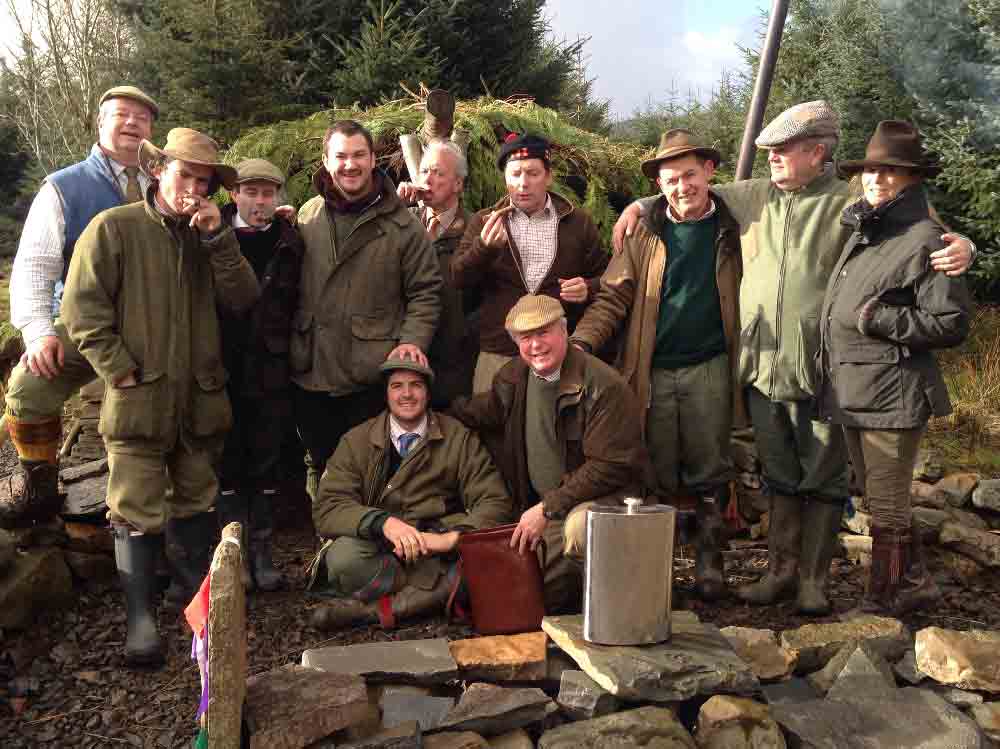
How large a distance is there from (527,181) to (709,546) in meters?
2.01

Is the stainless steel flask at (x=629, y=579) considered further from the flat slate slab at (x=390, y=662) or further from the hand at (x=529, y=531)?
the hand at (x=529, y=531)

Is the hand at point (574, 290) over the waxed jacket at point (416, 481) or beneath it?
over

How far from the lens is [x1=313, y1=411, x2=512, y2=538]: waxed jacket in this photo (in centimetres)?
419

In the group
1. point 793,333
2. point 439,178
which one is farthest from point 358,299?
point 793,333

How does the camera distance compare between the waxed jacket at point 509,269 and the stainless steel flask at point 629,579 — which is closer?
the stainless steel flask at point 629,579

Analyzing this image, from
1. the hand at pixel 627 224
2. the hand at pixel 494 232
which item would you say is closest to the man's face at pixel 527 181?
the hand at pixel 494 232

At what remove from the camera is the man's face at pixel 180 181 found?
368cm

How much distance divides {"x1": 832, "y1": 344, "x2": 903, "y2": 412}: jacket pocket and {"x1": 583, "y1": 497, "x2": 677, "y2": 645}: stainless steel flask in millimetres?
1175

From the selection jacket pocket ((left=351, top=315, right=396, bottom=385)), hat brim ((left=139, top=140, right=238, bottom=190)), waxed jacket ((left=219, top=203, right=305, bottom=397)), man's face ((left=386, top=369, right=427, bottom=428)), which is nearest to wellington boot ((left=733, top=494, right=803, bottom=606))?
man's face ((left=386, top=369, right=427, bottom=428))

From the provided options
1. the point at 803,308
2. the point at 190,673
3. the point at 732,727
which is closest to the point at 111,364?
the point at 190,673

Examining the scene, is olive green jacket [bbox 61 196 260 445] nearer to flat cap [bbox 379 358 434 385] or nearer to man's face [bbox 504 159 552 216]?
flat cap [bbox 379 358 434 385]

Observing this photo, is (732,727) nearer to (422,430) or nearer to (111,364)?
(422,430)

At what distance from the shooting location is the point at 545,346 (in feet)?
13.0

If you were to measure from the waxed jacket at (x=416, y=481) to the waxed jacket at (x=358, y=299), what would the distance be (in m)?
0.31
